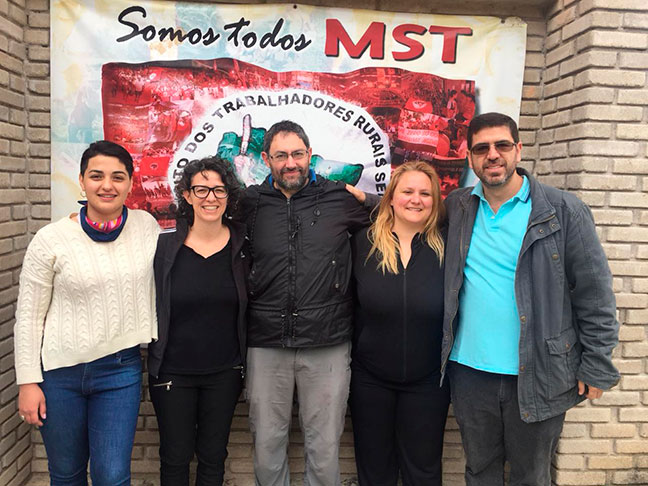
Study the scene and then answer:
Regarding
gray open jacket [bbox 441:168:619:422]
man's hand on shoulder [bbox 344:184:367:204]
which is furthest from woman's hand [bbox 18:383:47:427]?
gray open jacket [bbox 441:168:619:422]

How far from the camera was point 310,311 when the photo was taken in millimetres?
2551

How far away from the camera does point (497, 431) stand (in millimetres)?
2428

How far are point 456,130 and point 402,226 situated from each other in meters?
1.09

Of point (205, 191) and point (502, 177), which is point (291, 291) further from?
point (502, 177)

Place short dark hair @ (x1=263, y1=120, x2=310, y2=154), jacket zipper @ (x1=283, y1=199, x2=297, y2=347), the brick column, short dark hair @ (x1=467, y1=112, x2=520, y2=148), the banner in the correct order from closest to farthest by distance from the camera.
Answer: short dark hair @ (x1=467, y1=112, x2=520, y2=148), jacket zipper @ (x1=283, y1=199, x2=297, y2=347), short dark hair @ (x1=263, y1=120, x2=310, y2=154), the brick column, the banner

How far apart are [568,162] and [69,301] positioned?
301 centimetres

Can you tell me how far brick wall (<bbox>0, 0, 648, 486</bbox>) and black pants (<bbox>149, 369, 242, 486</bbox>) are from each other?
0.66 metres

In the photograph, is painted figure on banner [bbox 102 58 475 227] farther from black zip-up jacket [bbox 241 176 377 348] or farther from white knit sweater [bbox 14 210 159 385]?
white knit sweater [bbox 14 210 159 385]

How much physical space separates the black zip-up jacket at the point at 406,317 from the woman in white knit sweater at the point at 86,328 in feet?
3.98

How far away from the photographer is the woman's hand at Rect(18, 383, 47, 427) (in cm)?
226

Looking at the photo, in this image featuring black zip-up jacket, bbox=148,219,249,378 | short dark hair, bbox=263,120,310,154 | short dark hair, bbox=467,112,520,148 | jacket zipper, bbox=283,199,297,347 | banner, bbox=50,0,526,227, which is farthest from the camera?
banner, bbox=50,0,526,227

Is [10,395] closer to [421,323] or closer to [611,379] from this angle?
[421,323]

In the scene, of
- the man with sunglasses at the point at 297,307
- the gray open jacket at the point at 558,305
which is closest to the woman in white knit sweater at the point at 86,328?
the man with sunglasses at the point at 297,307

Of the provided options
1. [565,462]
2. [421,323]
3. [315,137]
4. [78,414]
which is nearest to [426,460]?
[421,323]
